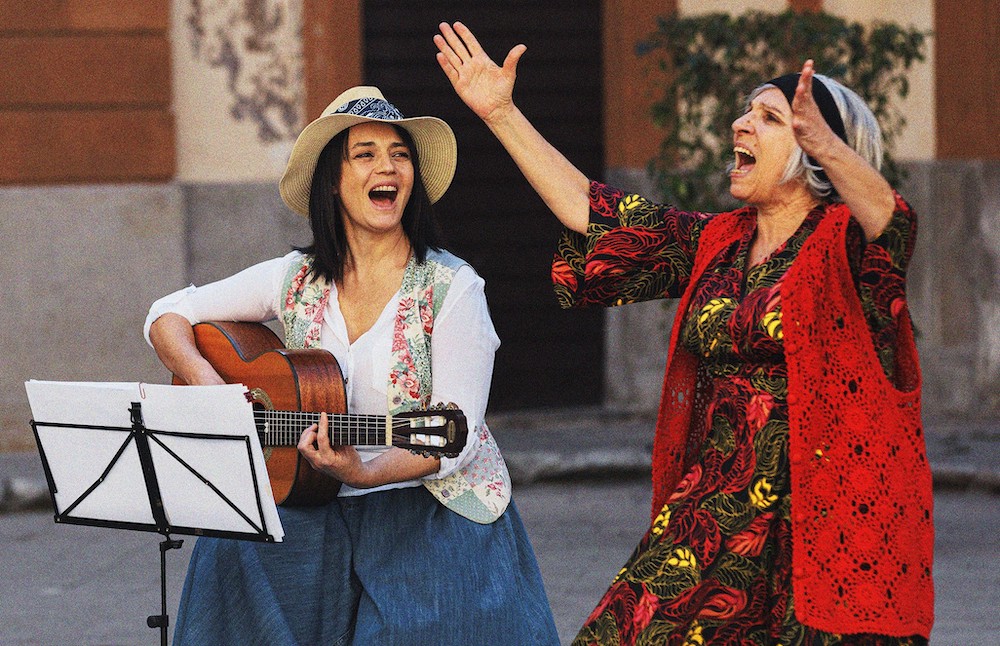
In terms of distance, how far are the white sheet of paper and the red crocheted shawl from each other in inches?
43.4

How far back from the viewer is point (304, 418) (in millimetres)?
4117

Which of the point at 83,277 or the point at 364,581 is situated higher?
the point at 83,277

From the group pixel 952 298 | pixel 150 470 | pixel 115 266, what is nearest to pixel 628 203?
pixel 150 470

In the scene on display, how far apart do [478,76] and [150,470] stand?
1133 mm

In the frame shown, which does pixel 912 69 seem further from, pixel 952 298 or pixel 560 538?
pixel 560 538

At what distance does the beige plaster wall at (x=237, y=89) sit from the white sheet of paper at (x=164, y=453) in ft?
20.5

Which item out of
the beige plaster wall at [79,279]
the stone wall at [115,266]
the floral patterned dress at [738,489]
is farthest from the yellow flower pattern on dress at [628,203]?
the beige plaster wall at [79,279]

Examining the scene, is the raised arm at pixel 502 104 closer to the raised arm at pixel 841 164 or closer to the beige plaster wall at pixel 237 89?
the raised arm at pixel 841 164

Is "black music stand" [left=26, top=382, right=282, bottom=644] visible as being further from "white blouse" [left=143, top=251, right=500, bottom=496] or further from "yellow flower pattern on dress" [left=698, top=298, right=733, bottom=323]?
"yellow flower pattern on dress" [left=698, top=298, right=733, bottom=323]

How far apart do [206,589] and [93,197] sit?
236 inches

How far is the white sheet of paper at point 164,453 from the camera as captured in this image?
3.65m

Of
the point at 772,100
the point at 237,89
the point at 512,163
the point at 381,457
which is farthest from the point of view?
the point at 512,163

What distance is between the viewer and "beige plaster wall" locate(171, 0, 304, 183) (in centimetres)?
1009

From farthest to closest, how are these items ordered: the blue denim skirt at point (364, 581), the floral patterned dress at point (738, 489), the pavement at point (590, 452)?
the pavement at point (590, 452)
the blue denim skirt at point (364, 581)
the floral patterned dress at point (738, 489)
